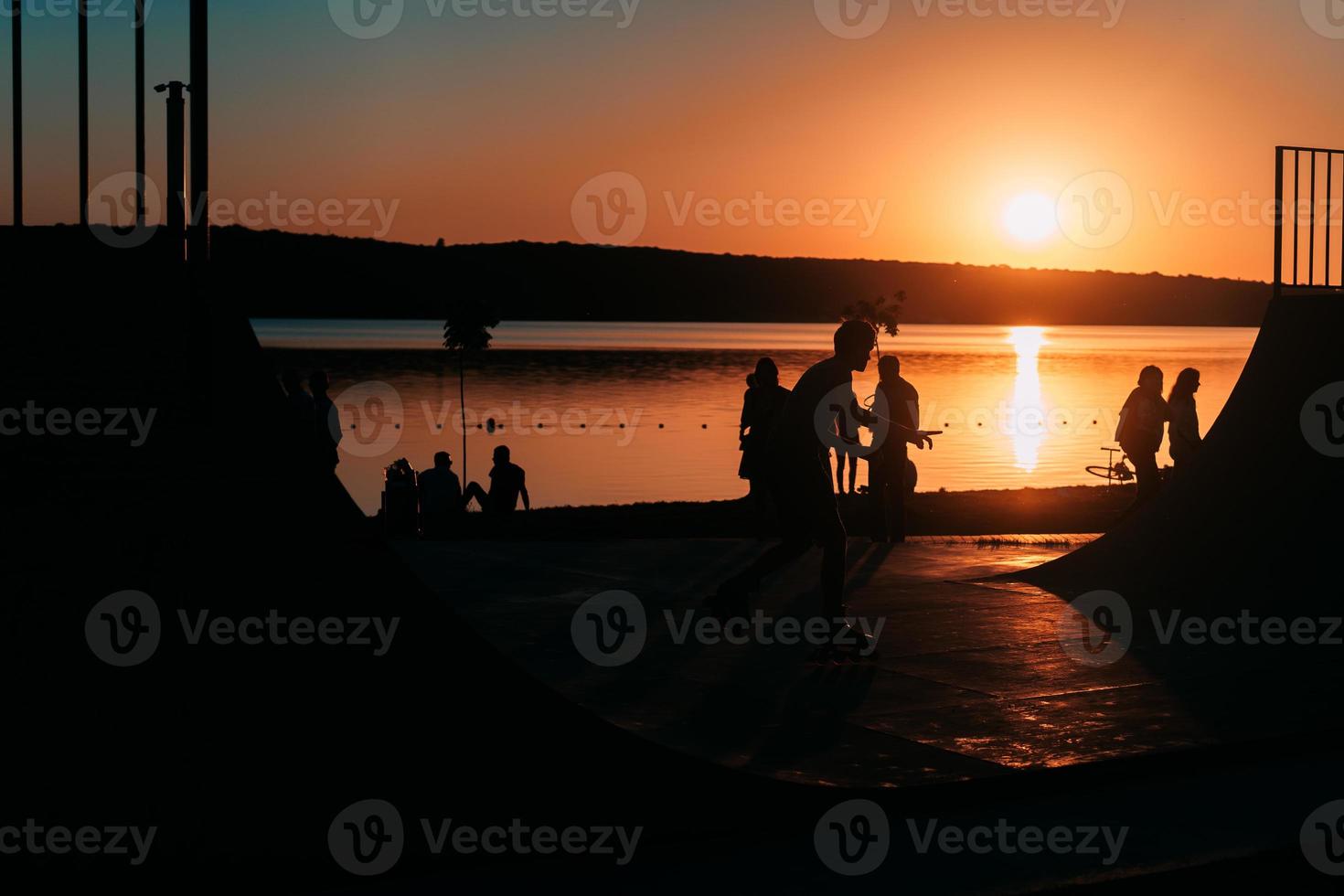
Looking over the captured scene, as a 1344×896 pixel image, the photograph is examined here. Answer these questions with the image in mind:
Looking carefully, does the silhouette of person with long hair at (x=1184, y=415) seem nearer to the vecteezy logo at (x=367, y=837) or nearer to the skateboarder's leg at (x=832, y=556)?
the skateboarder's leg at (x=832, y=556)

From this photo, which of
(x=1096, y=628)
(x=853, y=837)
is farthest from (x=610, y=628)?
(x=853, y=837)

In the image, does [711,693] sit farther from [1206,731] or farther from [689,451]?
[689,451]

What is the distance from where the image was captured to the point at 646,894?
467cm

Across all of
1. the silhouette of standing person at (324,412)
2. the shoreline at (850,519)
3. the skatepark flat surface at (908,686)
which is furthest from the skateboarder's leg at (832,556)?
the silhouette of standing person at (324,412)

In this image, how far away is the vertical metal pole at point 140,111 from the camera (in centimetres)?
565

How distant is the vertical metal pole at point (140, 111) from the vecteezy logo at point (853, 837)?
144 inches

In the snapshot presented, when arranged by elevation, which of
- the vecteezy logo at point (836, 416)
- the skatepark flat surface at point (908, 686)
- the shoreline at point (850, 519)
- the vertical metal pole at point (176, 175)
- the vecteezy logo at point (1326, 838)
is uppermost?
the vertical metal pole at point (176, 175)

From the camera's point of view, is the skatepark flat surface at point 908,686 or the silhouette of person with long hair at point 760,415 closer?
the skatepark flat surface at point 908,686

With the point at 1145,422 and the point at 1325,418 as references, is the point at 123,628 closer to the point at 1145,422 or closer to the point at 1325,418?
the point at 1325,418

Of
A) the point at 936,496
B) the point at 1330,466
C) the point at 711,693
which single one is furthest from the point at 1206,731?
the point at 936,496

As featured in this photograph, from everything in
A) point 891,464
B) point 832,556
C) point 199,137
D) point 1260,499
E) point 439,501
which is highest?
point 199,137

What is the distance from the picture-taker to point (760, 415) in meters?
13.5

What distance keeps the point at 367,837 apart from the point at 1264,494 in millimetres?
7784

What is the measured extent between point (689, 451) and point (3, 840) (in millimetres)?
41420
